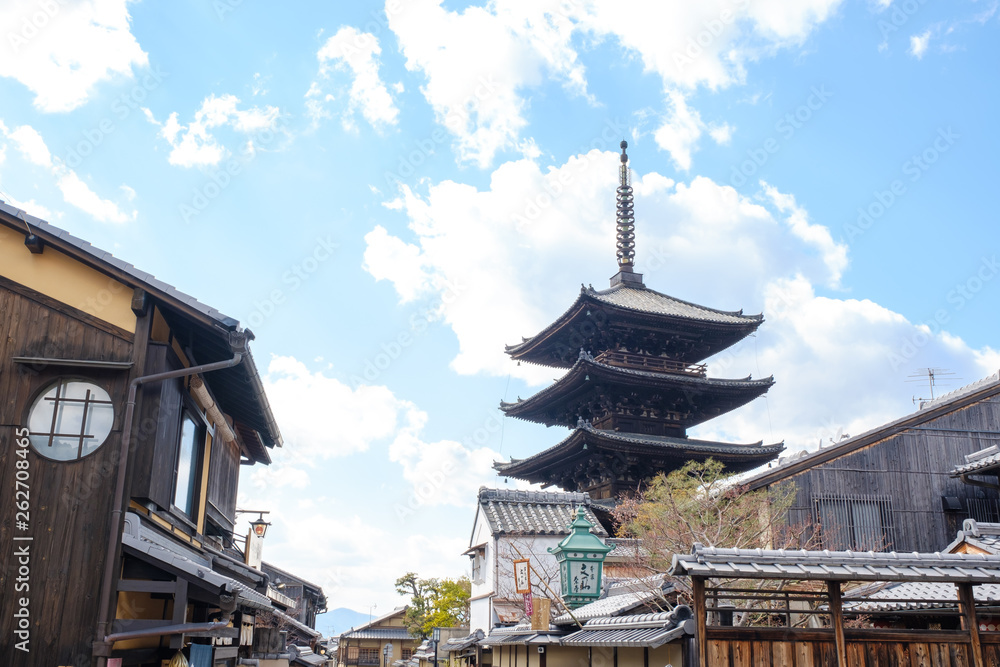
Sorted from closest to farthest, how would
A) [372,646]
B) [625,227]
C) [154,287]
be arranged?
[154,287] < [625,227] < [372,646]

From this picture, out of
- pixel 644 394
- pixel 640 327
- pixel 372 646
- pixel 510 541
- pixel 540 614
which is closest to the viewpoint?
pixel 540 614

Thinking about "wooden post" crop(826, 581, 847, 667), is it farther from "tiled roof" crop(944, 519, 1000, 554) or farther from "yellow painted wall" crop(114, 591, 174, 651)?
"tiled roof" crop(944, 519, 1000, 554)

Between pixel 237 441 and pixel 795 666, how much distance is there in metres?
12.6

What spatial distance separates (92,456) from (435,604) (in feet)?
137

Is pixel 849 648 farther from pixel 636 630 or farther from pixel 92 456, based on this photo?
pixel 92 456

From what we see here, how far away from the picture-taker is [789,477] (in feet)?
82.5

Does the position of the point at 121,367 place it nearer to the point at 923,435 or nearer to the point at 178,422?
the point at 178,422

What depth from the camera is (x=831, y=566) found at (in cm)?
976

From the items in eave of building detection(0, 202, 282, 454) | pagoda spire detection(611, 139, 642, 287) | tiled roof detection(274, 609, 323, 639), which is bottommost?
tiled roof detection(274, 609, 323, 639)

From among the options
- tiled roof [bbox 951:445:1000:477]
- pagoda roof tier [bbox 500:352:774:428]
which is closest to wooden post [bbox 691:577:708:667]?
tiled roof [bbox 951:445:1000:477]

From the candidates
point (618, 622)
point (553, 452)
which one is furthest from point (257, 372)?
point (553, 452)

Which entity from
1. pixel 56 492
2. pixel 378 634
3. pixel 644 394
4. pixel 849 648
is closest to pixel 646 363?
pixel 644 394

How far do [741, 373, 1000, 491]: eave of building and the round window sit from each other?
1903 centimetres

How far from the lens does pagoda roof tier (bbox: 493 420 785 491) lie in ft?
99.3
